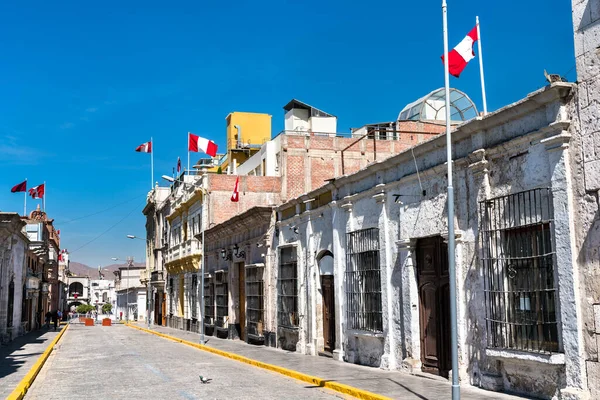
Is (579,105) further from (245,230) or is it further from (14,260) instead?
(14,260)

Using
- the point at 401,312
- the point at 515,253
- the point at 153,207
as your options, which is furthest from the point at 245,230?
the point at 153,207

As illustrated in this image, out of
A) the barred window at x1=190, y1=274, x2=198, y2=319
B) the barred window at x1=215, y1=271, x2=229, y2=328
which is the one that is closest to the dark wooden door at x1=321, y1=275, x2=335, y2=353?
the barred window at x1=215, y1=271, x2=229, y2=328

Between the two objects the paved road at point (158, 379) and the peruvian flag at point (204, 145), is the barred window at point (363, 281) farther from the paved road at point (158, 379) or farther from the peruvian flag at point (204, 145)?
the peruvian flag at point (204, 145)

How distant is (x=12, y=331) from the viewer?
3095cm

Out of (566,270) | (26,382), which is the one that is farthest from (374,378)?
(26,382)

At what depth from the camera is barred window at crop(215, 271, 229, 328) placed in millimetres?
31189

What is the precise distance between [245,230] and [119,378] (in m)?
13.1

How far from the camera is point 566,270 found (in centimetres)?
998

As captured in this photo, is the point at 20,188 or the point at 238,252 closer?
the point at 238,252

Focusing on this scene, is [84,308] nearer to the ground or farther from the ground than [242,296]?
nearer to the ground

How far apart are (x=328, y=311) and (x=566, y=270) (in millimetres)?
11032

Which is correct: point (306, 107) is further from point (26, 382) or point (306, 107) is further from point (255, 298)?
point (26, 382)

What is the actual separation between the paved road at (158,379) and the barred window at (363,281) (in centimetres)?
277

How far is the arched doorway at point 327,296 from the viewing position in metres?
19.7
